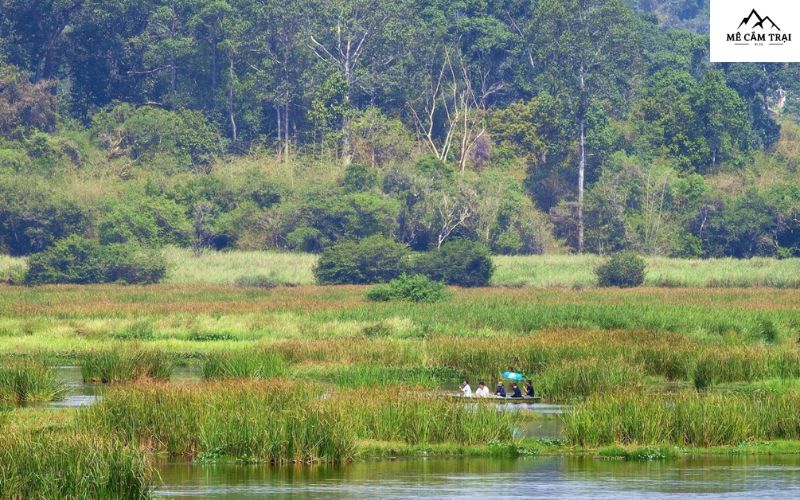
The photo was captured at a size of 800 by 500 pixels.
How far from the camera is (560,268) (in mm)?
81625

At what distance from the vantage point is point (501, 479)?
26.4 meters

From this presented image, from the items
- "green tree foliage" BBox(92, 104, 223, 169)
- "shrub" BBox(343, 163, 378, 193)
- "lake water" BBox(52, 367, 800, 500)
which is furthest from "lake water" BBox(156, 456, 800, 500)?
"green tree foliage" BBox(92, 104, 223, 169)

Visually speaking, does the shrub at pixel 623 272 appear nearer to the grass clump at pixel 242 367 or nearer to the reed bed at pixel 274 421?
the grass clump at pixel 242 367

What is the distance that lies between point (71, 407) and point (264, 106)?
7728cm

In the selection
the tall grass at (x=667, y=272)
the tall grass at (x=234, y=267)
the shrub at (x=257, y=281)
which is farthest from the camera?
the tall grass at (x=234, y=267)

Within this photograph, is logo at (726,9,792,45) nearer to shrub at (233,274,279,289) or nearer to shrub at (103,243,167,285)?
shrub at (233,274,279,289)

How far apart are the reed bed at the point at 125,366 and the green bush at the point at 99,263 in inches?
1564

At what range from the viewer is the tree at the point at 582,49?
3875 inches

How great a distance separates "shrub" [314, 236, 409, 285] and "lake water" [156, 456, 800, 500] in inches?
1940

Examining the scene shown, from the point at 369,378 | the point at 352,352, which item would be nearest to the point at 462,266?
the point at 352,352

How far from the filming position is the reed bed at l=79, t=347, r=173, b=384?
3716cm

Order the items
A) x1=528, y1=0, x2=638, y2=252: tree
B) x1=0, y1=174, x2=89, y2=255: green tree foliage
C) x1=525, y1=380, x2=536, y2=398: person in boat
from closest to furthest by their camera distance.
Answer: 1. x1=525, y1=380, x2=536, y2=398: person in boat
2. x1=0, y1=174, x2=89, y2=255: green tree foliage
3. x1=528, y1=0, x2=638, y2=252: tree

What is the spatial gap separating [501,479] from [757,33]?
5707 cm

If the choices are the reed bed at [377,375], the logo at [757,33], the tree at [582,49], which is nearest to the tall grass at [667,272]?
the logo at [757,33]
